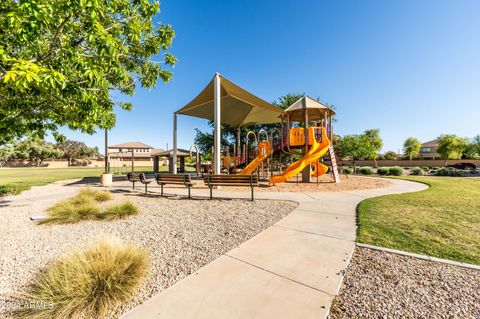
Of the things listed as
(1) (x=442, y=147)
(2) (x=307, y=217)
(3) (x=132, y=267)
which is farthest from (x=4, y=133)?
(1) (x=442, y=147)

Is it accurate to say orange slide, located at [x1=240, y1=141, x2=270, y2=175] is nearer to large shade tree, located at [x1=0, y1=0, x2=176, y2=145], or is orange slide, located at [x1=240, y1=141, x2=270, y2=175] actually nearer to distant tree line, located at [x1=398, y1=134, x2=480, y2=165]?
large shade tree, located at [x1=0, y1=0, x2=176, y2=145]

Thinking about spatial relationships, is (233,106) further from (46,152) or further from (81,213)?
(46,152)

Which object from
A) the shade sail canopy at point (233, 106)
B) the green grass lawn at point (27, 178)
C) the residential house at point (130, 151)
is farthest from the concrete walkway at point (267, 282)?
the residential house at point (130, 151)

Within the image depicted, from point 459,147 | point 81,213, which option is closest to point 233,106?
point 81,213

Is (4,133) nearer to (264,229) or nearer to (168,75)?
(168,75)

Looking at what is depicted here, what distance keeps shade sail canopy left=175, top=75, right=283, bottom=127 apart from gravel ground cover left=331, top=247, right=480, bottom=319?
32.4 feet

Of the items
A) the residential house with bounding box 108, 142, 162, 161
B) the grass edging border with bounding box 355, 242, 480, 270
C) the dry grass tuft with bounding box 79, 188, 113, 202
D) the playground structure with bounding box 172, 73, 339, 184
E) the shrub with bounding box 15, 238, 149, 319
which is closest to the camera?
the shrub with bounding box 15, 238, 149, 319

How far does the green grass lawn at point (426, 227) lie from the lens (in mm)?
3506

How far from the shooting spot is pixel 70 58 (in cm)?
348

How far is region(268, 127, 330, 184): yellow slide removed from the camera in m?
11.5

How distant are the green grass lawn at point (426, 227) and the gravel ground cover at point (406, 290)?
632 mm

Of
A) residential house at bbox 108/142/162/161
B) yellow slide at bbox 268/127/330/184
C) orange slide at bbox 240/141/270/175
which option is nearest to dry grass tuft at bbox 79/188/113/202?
yellow slide at bbox 268/127/330/184

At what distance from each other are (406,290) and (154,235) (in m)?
4.34

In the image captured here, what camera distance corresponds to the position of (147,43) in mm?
6168
